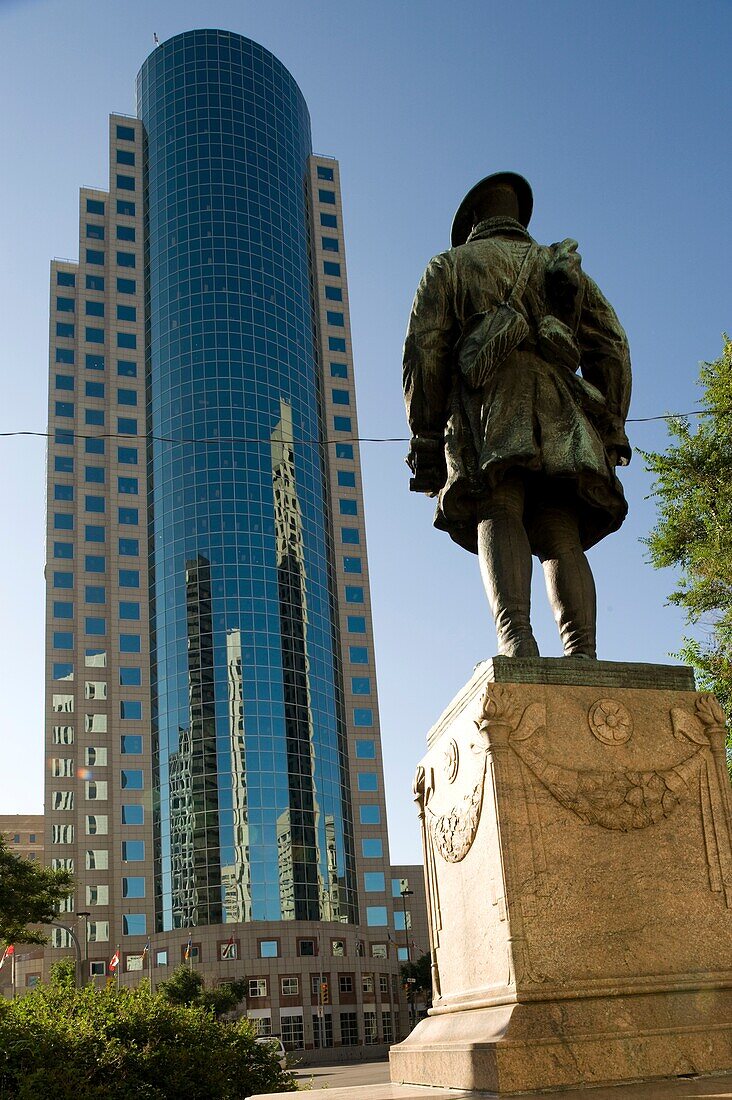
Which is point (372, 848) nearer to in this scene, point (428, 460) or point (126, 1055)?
point (126, 1055)

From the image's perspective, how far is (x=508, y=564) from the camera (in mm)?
5855

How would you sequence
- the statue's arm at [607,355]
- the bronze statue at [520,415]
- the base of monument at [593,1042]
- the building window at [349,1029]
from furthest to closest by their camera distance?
1. the building window at [349,1029]
2. the statue's arm at [607,355]
3. the bronze statue at [520,415]
4. the base of monument at [593,1042]

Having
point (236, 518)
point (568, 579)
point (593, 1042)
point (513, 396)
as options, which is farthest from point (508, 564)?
point (236, 518)

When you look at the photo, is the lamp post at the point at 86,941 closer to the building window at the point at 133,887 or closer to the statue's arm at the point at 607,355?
the building window at the point at 133,887

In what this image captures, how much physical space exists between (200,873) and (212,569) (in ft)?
65.3

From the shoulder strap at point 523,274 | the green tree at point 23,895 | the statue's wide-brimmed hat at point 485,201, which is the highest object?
the statue's wide-brimmed hat at point 485,201

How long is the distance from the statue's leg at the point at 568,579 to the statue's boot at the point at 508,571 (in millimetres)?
258

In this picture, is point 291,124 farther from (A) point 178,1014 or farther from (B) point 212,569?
(A) point 178,1014

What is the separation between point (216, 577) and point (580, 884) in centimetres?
6720

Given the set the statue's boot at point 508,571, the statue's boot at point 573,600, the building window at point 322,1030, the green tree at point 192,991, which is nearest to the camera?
the statue's boot at point 508,571

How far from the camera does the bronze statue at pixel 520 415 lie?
236 inches

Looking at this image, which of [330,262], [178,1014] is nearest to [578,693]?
[178,1014]

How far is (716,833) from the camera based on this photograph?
515 centimetres

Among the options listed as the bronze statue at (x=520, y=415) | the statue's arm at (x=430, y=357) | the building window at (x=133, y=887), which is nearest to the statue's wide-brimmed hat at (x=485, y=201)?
the bronze statue at (x=520, y=415)
